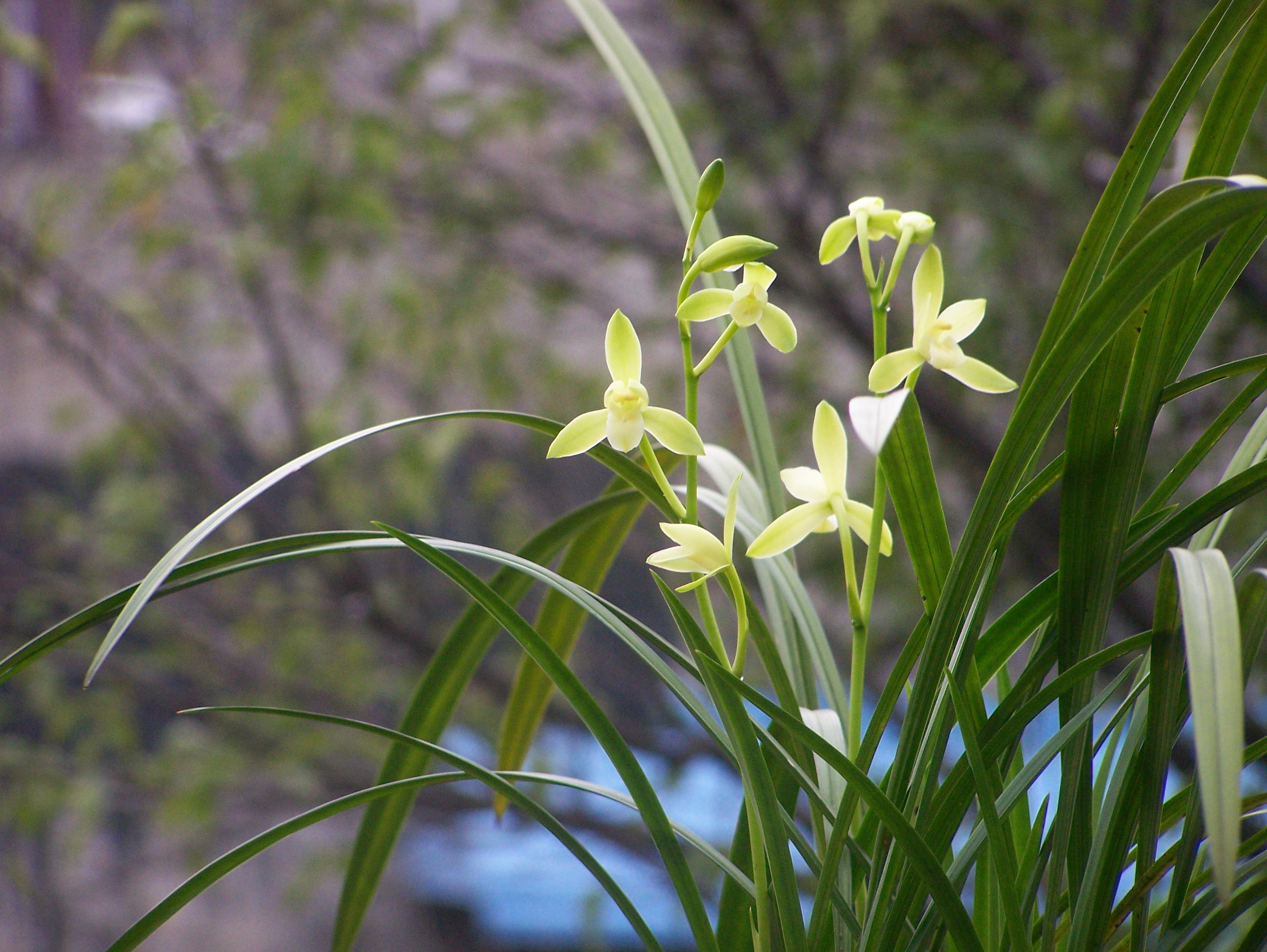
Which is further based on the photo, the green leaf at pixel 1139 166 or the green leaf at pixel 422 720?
the green leaf at pixel 422 720

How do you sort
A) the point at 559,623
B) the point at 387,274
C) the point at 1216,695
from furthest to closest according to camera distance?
the point at 387,274 < the point at 559,623 < the point at 1216,695

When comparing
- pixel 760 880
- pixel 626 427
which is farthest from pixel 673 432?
pixel 760 880

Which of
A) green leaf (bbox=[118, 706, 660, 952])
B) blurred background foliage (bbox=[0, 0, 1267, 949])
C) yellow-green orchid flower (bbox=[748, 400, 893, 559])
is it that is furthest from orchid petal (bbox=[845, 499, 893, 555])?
blurred background foliage (bbox=[0, 0, 1267, 949])

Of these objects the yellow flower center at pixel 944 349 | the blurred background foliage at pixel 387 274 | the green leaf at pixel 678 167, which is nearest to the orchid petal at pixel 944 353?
the yellow flower center at pixel 944 349

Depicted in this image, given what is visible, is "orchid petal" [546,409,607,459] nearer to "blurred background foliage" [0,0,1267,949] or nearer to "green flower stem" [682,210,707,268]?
"green flower stem" [682,210,707,268]

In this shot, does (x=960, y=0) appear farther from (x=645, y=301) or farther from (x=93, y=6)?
(x=93, y=6)

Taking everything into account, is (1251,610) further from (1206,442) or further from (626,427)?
(626,427)

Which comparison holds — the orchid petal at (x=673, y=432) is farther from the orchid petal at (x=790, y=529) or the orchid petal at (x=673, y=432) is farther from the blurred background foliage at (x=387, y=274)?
the blurred background foliage at (x=387, y=274)
